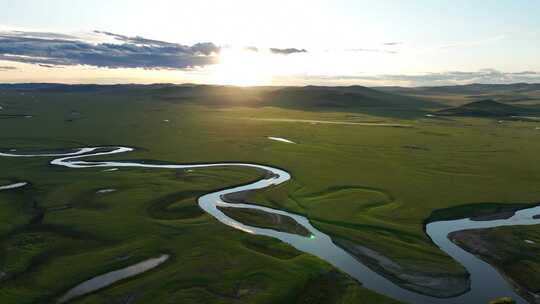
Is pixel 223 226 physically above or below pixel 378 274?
above

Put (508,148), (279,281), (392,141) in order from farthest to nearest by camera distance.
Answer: (392,141) → (508,148) → (279,281)

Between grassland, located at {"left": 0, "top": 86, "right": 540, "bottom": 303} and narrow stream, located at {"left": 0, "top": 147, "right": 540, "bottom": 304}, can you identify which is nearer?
narrow stream, located at {"left": 0, "top": 147, "right": 540, "bottom": 304}

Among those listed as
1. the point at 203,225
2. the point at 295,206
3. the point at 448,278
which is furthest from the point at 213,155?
the point at 448,278

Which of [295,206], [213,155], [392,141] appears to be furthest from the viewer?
[392,141]

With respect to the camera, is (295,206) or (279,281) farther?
(295,206)

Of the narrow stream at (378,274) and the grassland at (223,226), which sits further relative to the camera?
the grassland at (223,226)

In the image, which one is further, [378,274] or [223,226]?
[223,226]

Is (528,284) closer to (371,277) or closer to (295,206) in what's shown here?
(371,277)
